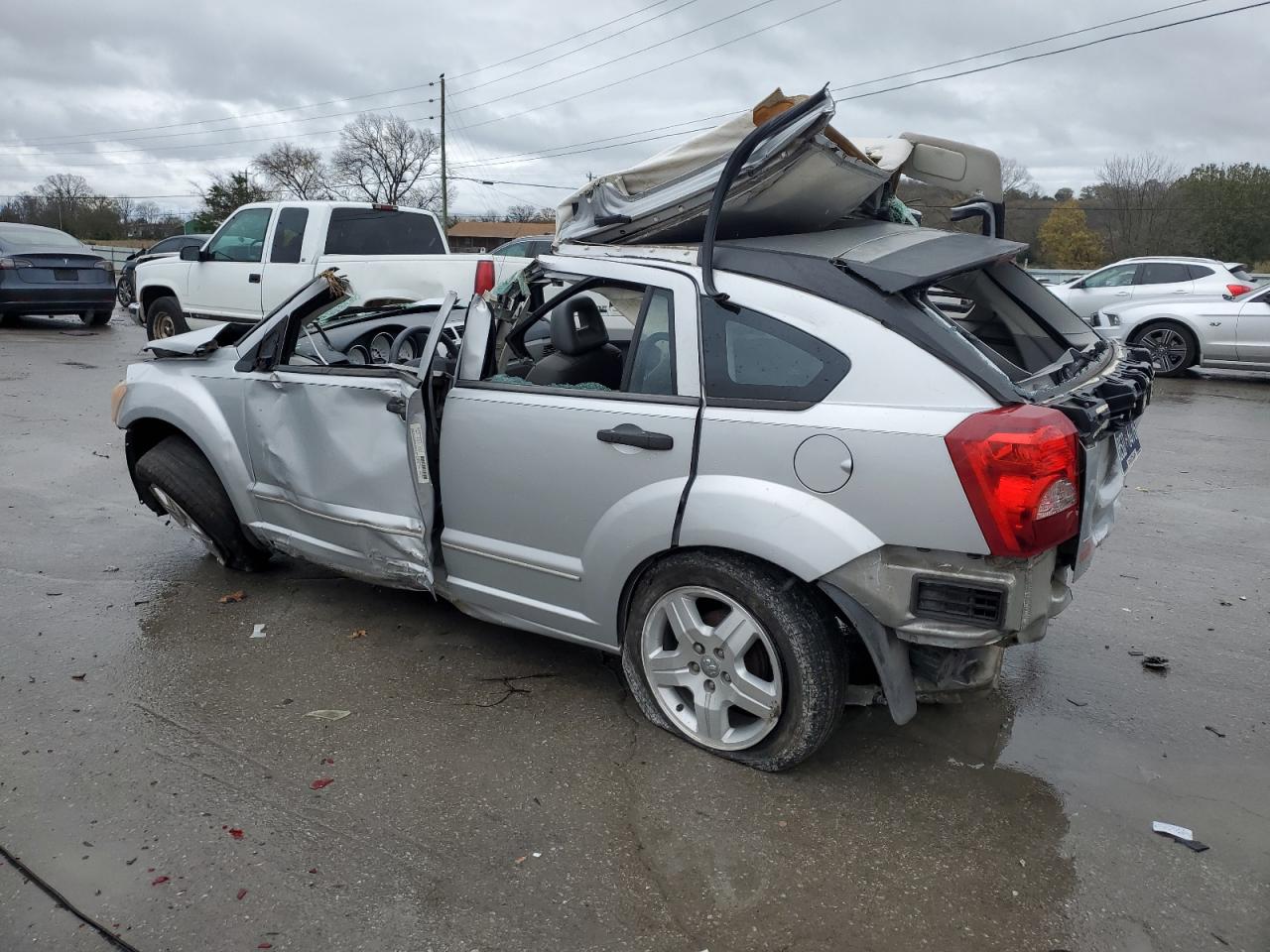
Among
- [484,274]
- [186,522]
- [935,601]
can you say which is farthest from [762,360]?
[484,274]

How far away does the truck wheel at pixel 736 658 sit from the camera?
3.05 m

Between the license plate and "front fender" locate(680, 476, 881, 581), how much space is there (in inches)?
44.4

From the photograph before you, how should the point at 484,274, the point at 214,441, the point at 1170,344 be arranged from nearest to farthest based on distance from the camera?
the point at 214,441 → the point at 484,274 → the point at 1170,344

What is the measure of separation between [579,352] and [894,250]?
1.20 metres

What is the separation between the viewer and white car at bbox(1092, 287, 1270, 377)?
13102mm

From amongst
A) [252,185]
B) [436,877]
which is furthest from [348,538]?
[252,185]

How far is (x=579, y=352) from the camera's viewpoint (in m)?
3.69

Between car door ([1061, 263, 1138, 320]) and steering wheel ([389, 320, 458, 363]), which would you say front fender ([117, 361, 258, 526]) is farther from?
car door ([1061, 263, 1138, 320])

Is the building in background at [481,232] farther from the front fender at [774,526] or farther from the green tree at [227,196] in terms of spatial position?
the front fender at [774,526]

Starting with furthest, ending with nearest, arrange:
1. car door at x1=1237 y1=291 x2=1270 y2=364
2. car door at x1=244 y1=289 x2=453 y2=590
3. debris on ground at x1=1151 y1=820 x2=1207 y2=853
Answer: car door at x1=1237 y1=291 x2=1270 y2=364 → car door at x1=244 y1=289 x2=453 y2=590 → debris on ground at x1=1151 y1=820 x2=1207 y2=853

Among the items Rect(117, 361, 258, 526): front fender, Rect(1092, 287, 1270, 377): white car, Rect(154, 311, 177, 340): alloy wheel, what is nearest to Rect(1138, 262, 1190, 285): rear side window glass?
Rect(1092, 287, 1270, 377): white car

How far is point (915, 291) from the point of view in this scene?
3.09 m

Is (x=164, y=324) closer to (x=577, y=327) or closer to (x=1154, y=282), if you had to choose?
(x=577, y=327)

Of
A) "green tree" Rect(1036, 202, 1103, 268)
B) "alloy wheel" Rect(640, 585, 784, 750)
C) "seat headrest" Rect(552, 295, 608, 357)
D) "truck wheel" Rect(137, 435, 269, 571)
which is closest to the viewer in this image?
"alloy wheel" Rect(640, 585, 784, 750)
